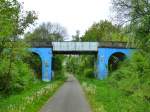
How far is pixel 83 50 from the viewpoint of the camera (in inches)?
2894

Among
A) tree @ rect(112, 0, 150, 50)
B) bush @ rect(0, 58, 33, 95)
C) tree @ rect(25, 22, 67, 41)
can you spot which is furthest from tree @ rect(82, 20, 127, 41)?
tree @ rect(112, 0, 150, 50)

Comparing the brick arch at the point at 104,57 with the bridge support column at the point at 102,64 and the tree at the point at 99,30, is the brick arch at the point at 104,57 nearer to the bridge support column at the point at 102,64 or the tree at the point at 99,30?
the bridge support column at the point at 102,64

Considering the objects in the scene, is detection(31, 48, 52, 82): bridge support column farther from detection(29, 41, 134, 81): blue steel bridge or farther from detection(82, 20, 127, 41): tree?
detection(82, 20, 127, 41): tree

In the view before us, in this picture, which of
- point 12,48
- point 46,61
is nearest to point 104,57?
point 46,61

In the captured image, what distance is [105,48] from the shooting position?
2874 inches

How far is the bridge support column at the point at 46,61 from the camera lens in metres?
73.6

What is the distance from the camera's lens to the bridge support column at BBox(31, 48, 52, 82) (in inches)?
2896

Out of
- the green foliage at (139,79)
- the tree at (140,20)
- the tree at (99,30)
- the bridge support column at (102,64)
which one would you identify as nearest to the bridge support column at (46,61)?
the bridge support column at (102,64)

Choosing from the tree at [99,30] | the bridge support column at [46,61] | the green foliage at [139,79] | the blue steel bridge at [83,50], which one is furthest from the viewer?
the tree at [99,30]

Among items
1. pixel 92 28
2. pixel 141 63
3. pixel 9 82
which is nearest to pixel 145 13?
pixel 141 63

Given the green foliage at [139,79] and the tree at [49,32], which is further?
the tree at [49,32]

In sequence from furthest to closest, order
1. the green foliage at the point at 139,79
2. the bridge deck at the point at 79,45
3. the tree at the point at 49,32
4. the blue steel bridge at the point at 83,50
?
the tree at the point at 49,32
the bridge deck at the point at 79,45
the blue steel bridge at the point at 83,50
the green foliage at the point at 139,79

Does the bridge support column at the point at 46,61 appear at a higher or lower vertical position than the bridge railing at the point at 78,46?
lower

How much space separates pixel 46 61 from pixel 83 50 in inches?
259
